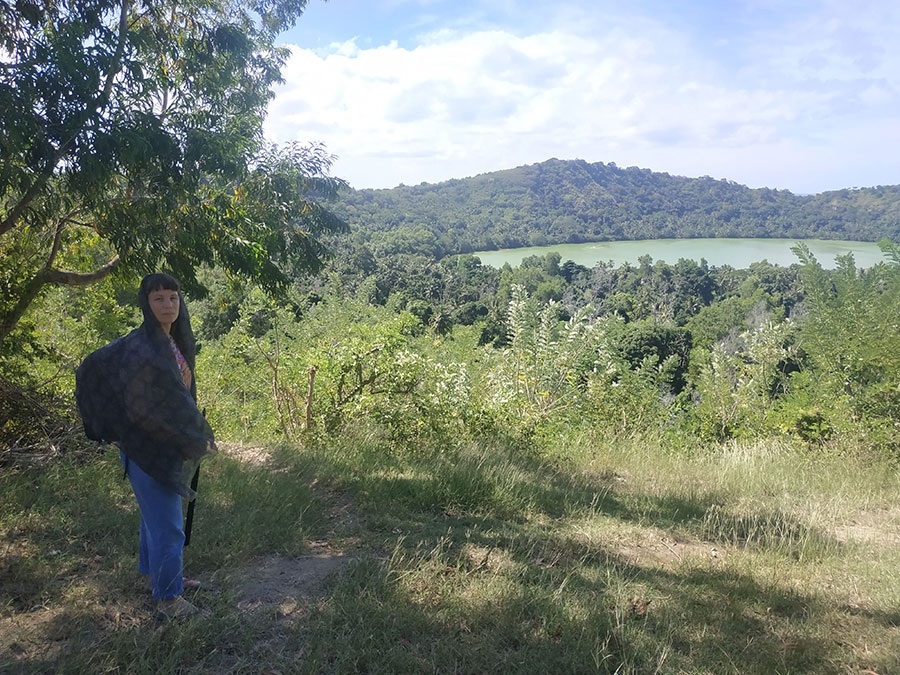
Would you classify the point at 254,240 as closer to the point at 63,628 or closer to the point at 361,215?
the point at 63,628

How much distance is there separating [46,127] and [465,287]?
5536 cm

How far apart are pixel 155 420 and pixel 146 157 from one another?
2597 millimetres

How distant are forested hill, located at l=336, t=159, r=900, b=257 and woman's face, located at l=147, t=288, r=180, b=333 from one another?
252 feet

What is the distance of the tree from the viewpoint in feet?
12.2

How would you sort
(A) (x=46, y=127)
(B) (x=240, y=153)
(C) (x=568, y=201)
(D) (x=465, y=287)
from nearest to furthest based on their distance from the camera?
(A) (x=46, y=127) < (B) (x=240, y=153) < (D) (x=465, y=287) < (C) (x=568, y=201)

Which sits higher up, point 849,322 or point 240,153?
point 240,153

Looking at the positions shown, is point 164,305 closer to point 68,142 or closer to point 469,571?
point 469,571

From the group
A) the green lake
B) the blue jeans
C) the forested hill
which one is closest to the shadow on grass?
the blue jeans

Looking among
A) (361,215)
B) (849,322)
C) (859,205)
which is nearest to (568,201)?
(859,205)

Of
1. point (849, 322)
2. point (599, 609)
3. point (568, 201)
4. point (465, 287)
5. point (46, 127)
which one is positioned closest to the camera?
point (599, 609)

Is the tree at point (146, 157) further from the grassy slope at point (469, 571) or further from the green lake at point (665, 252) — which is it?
the green lake at point (665, 252)

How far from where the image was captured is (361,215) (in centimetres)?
8581

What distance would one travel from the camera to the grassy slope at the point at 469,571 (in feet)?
7.40

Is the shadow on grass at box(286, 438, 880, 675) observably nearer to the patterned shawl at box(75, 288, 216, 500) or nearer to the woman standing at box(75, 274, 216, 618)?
the woman standing at box(75, 274, 216, 618)
